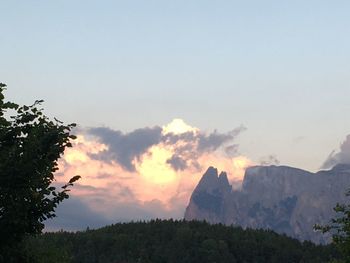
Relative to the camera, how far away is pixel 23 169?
56.7 ft

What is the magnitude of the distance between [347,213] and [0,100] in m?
17.4

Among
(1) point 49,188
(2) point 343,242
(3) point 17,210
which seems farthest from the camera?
(2) point 343,242

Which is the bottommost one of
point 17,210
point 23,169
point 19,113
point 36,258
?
point 36,258

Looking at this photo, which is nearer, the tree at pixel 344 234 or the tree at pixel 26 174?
the tree at pixel 26 174

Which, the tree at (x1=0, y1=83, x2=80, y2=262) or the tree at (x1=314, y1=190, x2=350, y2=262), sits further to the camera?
the tree at (x1=314, y1=190, x2=350, y2=262)

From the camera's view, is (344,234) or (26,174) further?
(344,234)

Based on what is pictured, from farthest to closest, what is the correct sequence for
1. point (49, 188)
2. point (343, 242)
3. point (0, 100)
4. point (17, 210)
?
point (343, 242)
point (0, 100)
point (49, 188)
point (17, 210)

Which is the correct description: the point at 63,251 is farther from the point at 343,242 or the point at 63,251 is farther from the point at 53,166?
the point at 343,242

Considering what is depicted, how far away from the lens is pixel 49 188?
18.2m

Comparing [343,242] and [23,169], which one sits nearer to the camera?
[23,169]

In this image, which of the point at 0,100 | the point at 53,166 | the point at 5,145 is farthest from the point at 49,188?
the point at 0,100

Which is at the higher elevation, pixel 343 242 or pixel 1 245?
A: pixel 343 242

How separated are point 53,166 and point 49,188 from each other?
729 mm

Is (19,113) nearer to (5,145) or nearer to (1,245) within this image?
(5,145)
